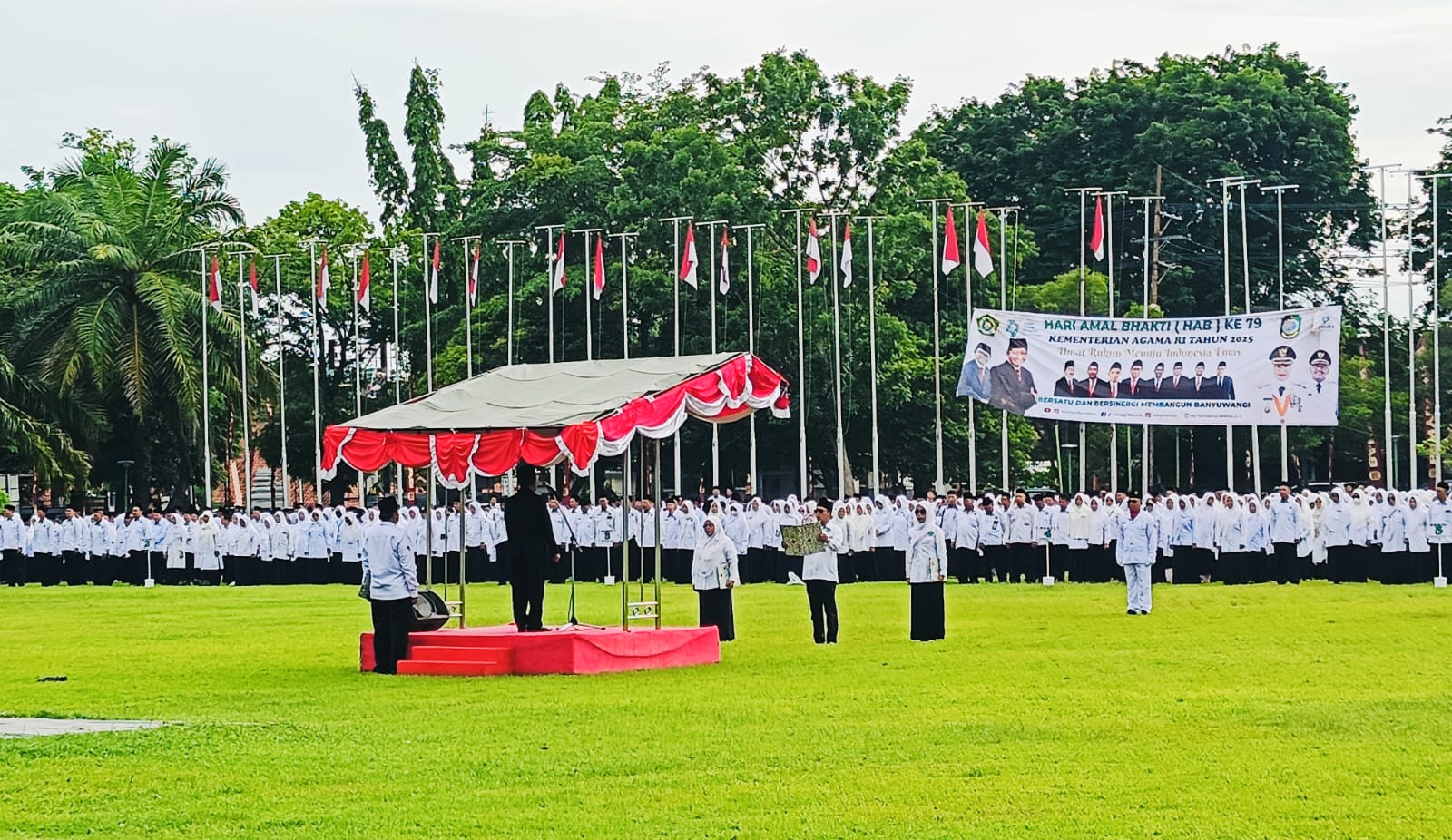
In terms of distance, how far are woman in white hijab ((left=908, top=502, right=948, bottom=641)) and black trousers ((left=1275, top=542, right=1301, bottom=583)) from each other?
12.8m

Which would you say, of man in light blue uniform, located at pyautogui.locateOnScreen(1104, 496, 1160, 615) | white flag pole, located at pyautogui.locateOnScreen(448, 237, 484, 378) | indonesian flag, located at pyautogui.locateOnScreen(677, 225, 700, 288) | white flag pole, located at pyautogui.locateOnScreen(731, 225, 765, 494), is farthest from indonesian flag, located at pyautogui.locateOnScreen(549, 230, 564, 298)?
man in light blue uniform, located at pyautogui.locateOnScreen(1104, 496, 1160, 615)

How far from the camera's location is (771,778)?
461 inches

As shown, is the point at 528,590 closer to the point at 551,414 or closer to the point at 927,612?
the point at 551,414

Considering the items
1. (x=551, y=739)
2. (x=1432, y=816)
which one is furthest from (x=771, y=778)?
(x=1432, y=816)

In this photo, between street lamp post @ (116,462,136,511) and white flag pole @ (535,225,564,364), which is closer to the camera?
white flag pole @ (535,225,564,364)

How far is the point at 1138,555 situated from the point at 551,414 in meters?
9.09

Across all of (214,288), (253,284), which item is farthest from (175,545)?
(253,284)

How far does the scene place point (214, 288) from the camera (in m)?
47.0

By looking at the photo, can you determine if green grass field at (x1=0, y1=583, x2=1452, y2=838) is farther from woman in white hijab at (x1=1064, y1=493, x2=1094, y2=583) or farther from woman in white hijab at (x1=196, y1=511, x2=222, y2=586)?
woman in white hijab at (x1=196, y1=511, x2=222, y2=586)

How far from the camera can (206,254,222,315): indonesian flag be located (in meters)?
46.5

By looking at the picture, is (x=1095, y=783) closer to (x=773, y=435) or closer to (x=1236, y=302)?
(x=773, y=435)

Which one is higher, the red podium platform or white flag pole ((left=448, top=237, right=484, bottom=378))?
white flag pole ((left=448, top=237, right=484, bottom=378))

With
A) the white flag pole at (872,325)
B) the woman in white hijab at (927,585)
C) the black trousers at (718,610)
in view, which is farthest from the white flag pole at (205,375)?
the woman in white hijab at (927,585)

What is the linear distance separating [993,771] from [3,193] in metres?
52.5
